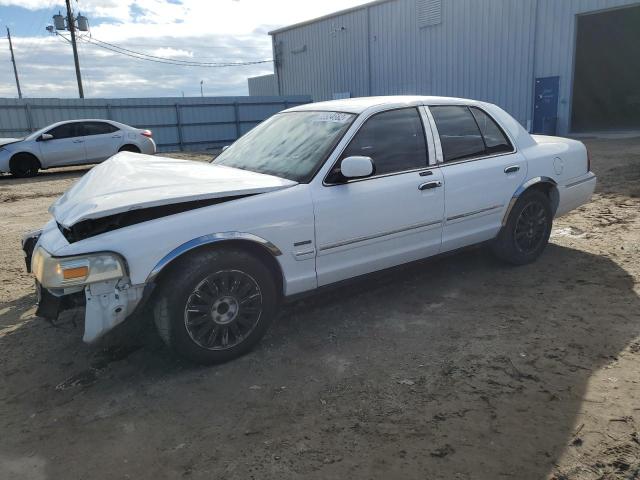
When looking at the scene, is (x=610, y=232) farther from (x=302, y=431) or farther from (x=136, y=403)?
(x=136, y=403)

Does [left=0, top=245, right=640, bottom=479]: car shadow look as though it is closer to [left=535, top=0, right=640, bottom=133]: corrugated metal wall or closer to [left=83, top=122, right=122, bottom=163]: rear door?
[left=83, top=122, right=122, bottom=163]: rear door

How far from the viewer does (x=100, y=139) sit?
1420cm

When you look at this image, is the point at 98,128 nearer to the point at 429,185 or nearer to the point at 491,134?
the point at 491,134

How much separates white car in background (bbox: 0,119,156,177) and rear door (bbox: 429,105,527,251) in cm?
1228

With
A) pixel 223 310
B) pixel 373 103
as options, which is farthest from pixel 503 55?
pixel 223 310

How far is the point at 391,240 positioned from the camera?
385 cm

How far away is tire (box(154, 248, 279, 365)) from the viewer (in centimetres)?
303

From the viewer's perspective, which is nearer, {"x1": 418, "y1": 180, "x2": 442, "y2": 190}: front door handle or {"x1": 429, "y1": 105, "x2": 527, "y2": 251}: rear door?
{"x1": 418, "y1": 180, "x2": 442, "y2": 190}: front door handle

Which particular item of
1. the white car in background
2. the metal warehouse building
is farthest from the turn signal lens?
the metal warehouse building

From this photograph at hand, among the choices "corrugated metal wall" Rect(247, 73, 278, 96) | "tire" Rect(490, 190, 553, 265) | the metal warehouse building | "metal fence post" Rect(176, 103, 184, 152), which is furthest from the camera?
"corrugated metal wall" Rect(247, 73, 278, 96)

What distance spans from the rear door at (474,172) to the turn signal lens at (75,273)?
2703 millimetres

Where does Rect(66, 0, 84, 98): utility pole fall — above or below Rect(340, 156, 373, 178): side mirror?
above

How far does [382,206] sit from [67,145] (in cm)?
1261

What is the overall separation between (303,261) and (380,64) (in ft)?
74.9
